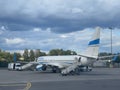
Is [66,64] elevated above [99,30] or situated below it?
below

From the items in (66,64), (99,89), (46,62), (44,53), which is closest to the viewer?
(99,89)

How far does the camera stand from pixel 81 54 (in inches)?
2248

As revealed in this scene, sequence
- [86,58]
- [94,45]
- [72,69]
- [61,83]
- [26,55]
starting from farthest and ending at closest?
[26,55], [86,58], [94,45], [72,69], [61,83]

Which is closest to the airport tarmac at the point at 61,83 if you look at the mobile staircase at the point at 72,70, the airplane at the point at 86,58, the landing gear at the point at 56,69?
the mobile staircase at the point at 72,70

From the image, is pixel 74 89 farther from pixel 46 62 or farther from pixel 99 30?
pixel 46 62

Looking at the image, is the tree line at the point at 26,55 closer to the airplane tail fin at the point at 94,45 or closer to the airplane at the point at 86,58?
the airplane at the point at 86,58

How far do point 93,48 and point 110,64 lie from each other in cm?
6906

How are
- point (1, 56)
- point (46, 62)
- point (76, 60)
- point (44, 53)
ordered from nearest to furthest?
point (76, 60), point (46, 62), point (1, 56), point (44, 53)

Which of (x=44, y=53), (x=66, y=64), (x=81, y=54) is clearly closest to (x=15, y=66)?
(x=66, y=64)

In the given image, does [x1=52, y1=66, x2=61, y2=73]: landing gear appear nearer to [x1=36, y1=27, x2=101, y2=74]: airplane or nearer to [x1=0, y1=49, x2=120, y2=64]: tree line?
[x1=36, y1=27, x2=101, y2=74]: airplane

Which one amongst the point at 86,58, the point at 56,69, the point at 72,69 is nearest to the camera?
the point at 72,69

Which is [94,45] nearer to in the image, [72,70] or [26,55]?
[72,70]

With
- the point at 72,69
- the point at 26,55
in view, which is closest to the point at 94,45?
the point at 72,69

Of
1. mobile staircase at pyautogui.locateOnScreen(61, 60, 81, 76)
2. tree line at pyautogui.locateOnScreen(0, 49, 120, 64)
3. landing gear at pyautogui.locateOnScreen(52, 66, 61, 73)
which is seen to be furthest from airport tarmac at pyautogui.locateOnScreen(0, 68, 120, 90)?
tree line at pyautogui.locateOnScreen(0, 49, 120, 64)
